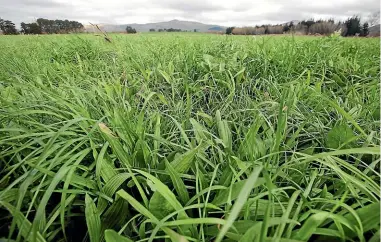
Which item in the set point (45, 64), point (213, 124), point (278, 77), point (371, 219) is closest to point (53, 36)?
point (45, 64)

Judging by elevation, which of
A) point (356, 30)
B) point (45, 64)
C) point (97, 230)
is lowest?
point (97, 230)

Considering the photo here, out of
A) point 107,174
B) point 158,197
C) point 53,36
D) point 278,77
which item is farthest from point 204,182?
point 53,36

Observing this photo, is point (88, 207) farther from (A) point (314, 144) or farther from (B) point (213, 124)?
(A) point (314, 144)

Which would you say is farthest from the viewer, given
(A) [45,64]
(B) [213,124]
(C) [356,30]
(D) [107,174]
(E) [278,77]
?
(C) [356,30]

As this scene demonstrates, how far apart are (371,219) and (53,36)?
154 inches

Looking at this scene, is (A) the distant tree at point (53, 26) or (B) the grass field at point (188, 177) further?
(A) the distant tree at point (53, 26)

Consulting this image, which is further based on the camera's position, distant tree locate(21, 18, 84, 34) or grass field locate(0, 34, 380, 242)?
distant tree locate(21, 18, 84, 34)

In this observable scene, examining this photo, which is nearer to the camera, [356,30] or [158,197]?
[158,197]

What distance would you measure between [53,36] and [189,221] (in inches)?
149

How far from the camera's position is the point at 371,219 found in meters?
0.46

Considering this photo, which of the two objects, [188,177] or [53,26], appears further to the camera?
[53,26]

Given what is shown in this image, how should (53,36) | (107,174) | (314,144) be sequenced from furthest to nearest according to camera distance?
(53,36) → (314,144) → (107,174)

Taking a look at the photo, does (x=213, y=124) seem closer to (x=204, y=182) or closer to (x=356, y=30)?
(x=204, y=182)

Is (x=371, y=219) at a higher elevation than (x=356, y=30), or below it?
below
